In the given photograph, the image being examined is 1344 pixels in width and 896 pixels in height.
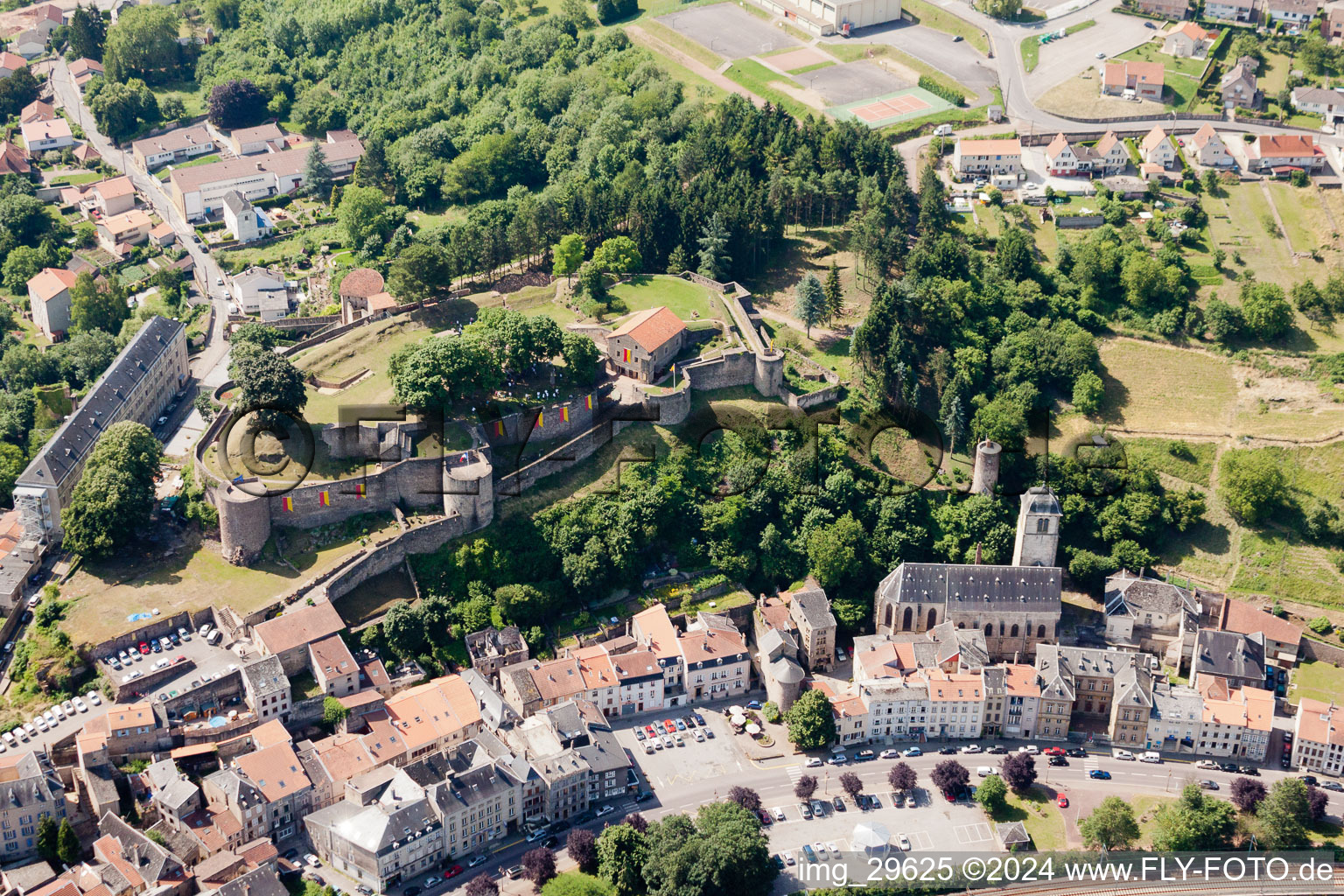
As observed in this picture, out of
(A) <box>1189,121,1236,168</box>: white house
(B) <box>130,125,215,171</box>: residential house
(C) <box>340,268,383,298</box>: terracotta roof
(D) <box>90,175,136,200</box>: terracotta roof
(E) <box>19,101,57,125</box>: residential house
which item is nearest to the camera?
(C) <box>340,268,383,298</box>: terracotta roof

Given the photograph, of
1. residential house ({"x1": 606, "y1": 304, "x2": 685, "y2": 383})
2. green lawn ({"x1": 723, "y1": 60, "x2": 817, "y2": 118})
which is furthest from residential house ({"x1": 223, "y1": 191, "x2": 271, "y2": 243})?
green lawn ({"x1": 723, "y1": 60, "x2": 817, "y2": 118})

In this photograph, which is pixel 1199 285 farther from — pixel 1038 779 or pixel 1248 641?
pixel 1038 779

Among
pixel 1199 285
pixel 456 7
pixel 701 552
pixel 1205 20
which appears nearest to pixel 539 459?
pixel 701 552

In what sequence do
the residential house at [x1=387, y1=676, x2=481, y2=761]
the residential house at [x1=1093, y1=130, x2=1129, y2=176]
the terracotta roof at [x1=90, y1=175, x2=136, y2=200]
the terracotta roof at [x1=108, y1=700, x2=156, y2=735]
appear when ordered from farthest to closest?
the terracotta roof at [x1=90, y1=175, x2=136, y2=200] → the residential house at [x1=1093, y1=130, x2=1129, y2=176] → the residential house at [x1=387, y1=676, x2=481, y2=761] → the terracotta roof at [x1=108, y1=700, x2=156, y2=735]

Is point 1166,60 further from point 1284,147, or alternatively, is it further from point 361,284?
point 361,284

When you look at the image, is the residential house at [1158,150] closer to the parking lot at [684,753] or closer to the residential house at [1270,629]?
the residential house at [1270,629]

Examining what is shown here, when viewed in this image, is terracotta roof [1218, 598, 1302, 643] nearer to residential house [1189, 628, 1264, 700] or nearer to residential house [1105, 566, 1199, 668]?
residential house [1189, 628, 1264, 700]
